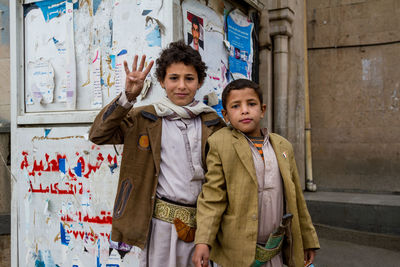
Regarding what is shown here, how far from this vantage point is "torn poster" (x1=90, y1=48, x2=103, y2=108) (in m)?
2.46

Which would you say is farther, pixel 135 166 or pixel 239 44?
pixel 239 44

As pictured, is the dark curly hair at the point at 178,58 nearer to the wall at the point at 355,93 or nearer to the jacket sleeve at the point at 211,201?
the jacket sleeve at the point at 211,201

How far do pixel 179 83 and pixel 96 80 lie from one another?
0.88m

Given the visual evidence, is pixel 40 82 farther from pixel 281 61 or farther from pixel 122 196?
pixel 281 61

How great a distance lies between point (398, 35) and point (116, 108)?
481cm

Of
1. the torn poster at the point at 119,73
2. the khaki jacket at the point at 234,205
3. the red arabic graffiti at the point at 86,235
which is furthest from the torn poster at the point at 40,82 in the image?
the khaki jacket at the point at 234,205

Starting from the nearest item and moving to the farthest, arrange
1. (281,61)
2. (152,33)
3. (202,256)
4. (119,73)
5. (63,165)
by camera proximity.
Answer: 1. (202,256)
2. (152,33)
3. (119,73)
4. (63,165)
5. (281,61)

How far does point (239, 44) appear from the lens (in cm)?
303

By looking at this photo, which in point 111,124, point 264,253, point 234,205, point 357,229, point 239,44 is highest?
point 239,44

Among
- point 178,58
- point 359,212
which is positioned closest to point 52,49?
point 178,58

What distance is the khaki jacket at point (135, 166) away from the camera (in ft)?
5.77

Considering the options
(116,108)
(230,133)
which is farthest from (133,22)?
(230,133)

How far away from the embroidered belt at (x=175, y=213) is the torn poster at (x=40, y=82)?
4.53 feet

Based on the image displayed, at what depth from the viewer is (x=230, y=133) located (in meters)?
1.77
